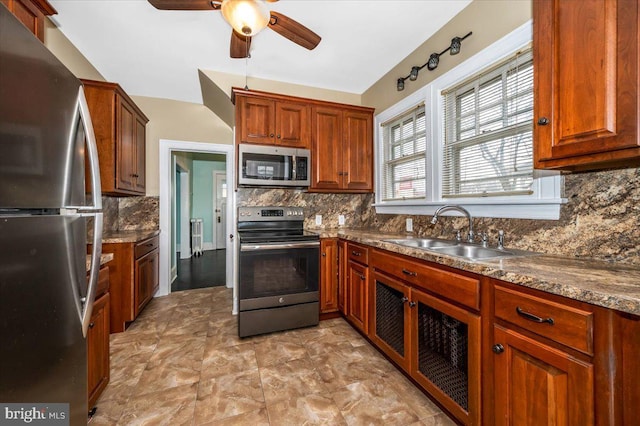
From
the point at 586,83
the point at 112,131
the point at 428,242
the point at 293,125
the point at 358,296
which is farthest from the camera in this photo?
the point at 293,125

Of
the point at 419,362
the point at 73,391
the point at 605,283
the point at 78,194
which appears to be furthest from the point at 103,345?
the point at 605,283

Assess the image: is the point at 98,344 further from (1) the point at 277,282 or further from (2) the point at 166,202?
(2) the point at 166,202

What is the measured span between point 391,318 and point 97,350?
1.82 m

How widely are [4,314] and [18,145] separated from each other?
0.44 m

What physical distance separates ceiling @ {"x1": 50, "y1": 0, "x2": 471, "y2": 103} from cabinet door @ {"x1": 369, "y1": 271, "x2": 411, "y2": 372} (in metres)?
2.04

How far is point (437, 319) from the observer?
5.16 ft

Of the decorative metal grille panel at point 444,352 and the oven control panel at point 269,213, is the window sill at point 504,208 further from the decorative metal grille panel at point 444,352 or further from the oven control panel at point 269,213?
the oven control panel at point 269,213

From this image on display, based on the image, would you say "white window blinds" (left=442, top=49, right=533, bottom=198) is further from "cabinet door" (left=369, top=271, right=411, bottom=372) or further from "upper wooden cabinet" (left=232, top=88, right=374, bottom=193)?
"upper wooden cabinet" (left=232, top=88, right=374, bottom=193)

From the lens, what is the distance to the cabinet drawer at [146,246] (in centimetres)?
274

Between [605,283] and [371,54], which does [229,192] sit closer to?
[371,54]

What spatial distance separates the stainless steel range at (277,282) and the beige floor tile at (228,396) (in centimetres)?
54

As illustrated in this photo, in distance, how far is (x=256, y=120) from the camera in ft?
9.20

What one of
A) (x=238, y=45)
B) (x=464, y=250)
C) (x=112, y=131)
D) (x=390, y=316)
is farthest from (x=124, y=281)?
(x=464, y=250)

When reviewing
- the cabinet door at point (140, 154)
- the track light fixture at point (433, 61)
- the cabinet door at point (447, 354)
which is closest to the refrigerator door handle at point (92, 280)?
the cabinet door at point (447, 354)
